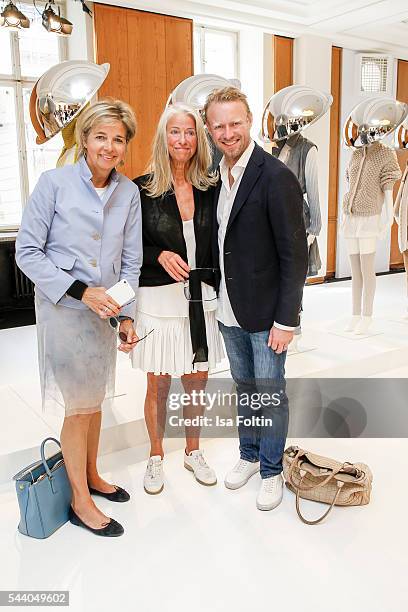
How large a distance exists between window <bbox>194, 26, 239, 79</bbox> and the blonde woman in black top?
529 centimetres

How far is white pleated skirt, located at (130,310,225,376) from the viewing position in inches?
88.7

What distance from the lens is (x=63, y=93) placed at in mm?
2609

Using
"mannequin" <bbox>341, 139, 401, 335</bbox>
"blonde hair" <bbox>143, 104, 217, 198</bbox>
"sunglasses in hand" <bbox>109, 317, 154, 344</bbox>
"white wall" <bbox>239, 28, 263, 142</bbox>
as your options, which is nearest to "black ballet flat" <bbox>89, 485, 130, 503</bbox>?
"sunglasses in hand" <bbox>109, 317, 154, 344</bbox>

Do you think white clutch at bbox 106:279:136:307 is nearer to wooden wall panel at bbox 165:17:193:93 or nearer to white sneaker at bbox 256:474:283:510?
white sneaker at bbox 256:474:283:510

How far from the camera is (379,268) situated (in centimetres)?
816

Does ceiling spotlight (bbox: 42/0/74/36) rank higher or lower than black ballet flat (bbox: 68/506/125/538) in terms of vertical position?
higher

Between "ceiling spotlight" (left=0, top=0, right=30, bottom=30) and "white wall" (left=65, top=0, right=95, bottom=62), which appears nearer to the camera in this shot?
"ceiling spotlight" (left=0, top=0, right=30, bottom=30)

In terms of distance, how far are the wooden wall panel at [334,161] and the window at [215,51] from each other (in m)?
1.33

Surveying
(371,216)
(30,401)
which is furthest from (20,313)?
(371,216)

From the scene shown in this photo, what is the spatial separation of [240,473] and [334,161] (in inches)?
235

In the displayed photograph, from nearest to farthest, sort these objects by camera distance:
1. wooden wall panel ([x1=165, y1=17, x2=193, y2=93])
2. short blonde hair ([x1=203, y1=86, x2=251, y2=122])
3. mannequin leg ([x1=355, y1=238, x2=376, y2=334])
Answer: short blonde hair ([x1=203, y1=86, x2=251, y2=122]) → mannequin leg ([x1=355, y1=238, x2=376, y2=334]) → wooden wall panel ([x1=165, y1=17, x2=193, y2=93])

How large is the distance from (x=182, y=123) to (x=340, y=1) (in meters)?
4.92

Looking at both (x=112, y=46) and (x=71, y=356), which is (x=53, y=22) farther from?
(x=71, y=356)

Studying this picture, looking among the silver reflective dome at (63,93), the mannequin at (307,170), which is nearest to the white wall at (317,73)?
the mannequin at (307,170)
